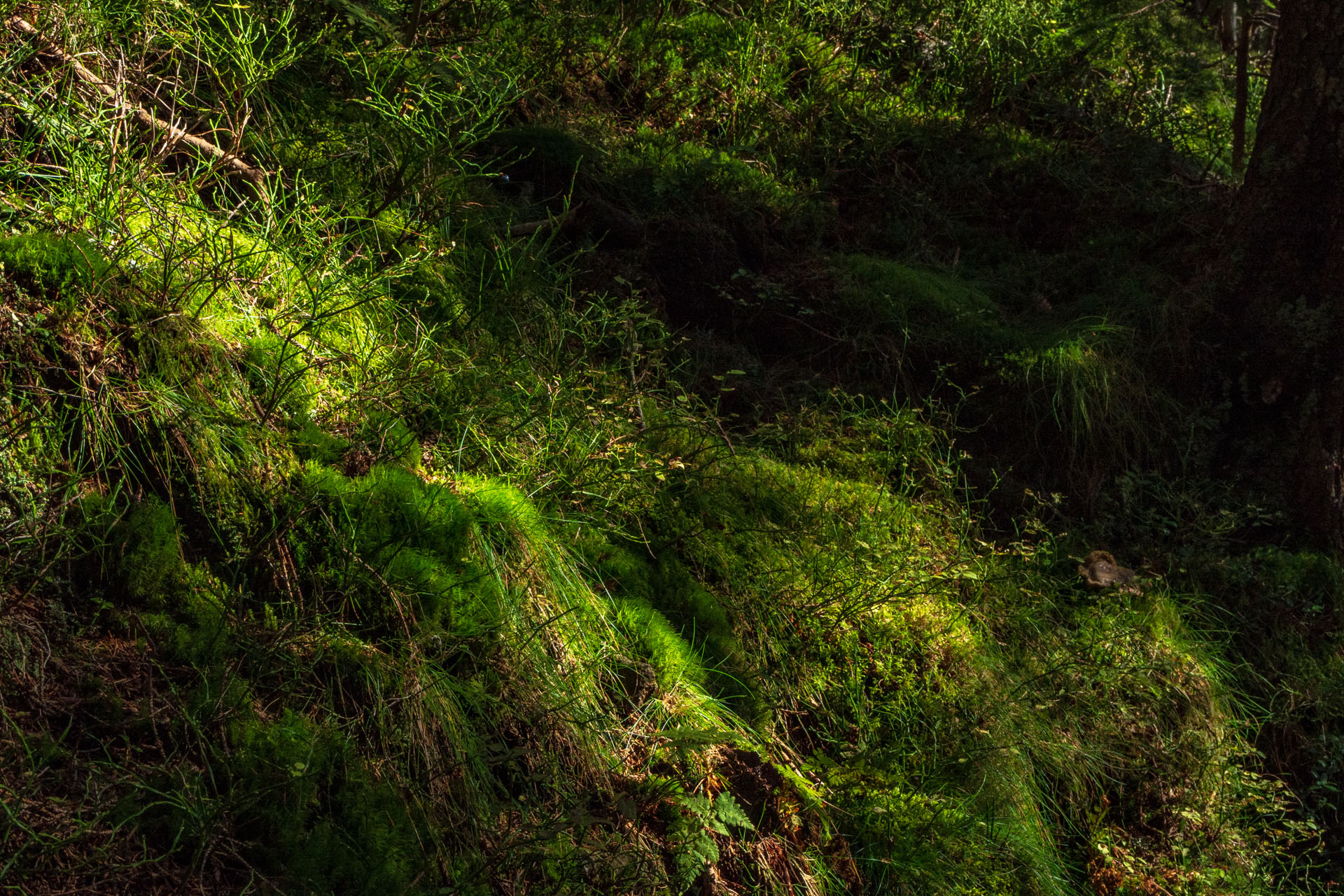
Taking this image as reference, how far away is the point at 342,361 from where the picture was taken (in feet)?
10.3

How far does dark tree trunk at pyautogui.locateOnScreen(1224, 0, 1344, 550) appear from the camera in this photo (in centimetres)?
449

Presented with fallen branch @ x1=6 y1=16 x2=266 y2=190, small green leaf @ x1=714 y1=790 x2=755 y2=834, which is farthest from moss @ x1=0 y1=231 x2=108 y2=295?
small green leaf @ x1=714 y1=790 x2=755 y2=834

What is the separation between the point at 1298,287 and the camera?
4.65 metres

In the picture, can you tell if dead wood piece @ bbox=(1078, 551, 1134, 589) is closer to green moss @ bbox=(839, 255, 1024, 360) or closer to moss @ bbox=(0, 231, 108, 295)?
green moss @ bbox=(839, 255, 1024, 360)

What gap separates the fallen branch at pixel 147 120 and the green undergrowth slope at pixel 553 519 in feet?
0.08

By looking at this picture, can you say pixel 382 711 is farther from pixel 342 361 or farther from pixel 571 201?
pixel 571 201

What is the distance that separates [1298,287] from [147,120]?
193 inches

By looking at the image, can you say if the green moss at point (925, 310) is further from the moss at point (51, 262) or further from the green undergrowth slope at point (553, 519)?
the moss at point (51, 262)

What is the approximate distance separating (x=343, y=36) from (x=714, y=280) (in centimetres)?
192

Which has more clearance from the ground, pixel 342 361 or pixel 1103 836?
pixel 342 361

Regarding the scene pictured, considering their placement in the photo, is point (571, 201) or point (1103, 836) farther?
point (571, 201)

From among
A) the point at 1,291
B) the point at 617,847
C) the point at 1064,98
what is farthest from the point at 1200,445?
the point at 1,291

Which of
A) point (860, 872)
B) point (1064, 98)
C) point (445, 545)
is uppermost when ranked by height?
point (1064, 98)

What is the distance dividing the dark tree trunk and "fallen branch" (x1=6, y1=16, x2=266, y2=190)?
4.38m
